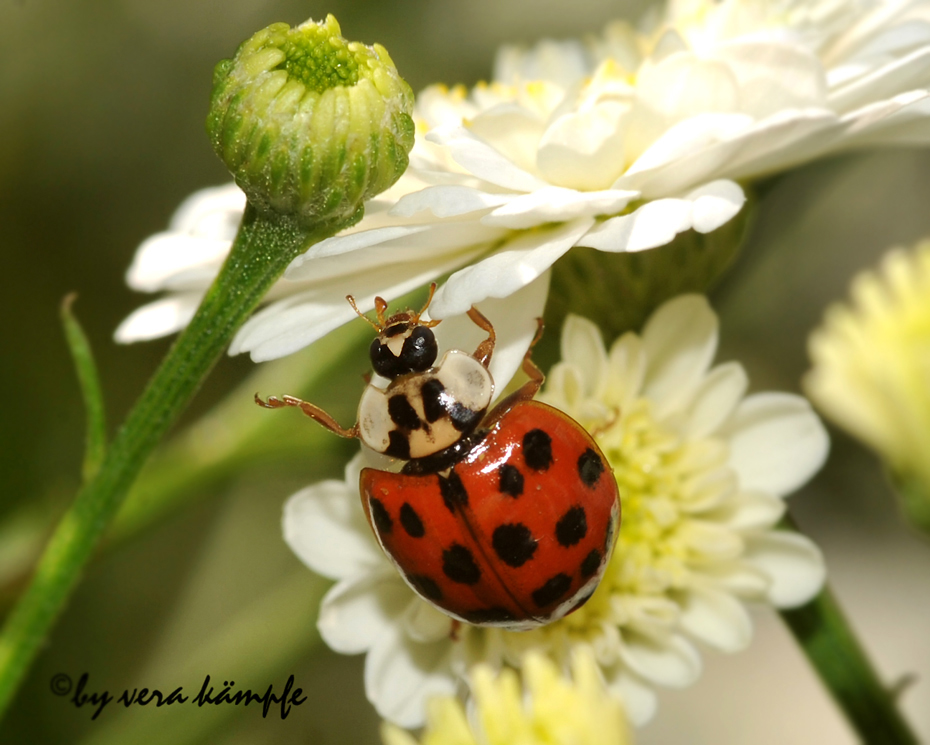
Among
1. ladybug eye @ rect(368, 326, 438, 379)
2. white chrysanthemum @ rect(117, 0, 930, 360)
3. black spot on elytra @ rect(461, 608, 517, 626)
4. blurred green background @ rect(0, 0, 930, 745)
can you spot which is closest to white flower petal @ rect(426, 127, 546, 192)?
white chrysanthemum @ rect(117, 0, 930, 360)

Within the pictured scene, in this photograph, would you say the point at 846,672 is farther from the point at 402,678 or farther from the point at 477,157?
the point at 477,157

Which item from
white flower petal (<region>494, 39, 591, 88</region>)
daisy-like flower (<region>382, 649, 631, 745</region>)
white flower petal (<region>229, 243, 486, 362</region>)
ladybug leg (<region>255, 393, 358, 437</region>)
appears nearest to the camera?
daisy-like flower (<region>382, 649, 631, 745</region>)

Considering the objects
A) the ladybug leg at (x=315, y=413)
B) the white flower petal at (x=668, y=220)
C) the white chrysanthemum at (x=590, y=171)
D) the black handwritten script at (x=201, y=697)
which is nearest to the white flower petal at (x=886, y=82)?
the white chrysanthemum at (x=590, y=171)

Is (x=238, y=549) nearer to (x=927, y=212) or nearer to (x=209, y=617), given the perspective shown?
(x=209, y=617)

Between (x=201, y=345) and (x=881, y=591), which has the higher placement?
(x=201, y=345)

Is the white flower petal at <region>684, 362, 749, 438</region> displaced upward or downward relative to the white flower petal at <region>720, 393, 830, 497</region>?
upward

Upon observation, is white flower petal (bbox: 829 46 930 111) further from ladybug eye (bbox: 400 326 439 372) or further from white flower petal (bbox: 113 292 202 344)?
white flower petal (bbox: 113 292 202 344)

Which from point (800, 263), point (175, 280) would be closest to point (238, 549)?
point (175, 280)
